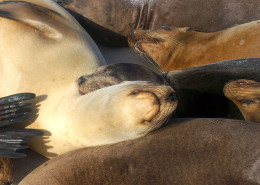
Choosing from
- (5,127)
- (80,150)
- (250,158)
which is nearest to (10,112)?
(5,127)

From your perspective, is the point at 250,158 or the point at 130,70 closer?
the point at 250,158

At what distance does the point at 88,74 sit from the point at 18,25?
64 cm

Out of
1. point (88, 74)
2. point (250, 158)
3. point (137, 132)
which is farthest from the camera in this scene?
point (88, 74)

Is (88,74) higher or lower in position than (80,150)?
higher

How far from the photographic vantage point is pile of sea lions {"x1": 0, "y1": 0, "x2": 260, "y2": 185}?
1.98 metres

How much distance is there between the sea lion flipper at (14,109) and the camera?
2441 millimetres

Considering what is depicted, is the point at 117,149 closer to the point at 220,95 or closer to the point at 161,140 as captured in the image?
the point at 161,140

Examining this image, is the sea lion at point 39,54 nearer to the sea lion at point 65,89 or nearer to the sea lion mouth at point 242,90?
the sea lion at point 65,89

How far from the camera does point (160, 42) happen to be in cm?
334

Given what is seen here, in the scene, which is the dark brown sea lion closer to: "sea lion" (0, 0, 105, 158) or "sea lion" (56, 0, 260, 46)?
"sea lion" (0, 0, 105, 158)

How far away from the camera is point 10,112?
2463 mm

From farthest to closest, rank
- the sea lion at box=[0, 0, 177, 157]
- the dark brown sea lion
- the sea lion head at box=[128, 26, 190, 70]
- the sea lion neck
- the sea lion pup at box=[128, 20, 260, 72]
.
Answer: the sea lion head at box=[128, 26, 190, 70], the sea lion neck, the sea lion pup at box=[128, 20, 260, 72], the dark brown sea lion, the sea lion at box=[0, 0, 177, 157]

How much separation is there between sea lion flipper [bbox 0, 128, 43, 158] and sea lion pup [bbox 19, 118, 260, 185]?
26 centimetres

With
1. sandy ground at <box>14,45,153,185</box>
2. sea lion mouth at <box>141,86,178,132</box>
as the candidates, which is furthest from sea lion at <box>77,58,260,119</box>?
sandy ground at <box>14,45,153,185</box>
